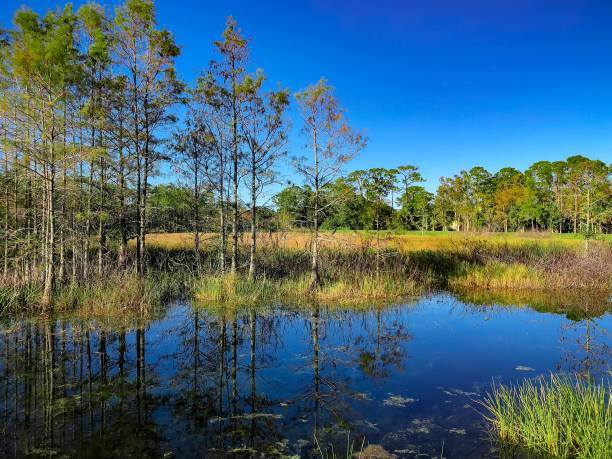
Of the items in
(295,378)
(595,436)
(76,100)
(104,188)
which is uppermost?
(76,100)

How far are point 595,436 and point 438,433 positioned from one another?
1577mm

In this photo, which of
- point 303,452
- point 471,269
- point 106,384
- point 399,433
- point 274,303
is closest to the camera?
point 303,452

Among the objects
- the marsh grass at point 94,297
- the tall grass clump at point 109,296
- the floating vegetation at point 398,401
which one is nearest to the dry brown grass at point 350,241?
the tall grass clump at point 109,296

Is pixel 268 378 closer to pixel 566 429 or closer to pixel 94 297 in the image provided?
pixel 566 429

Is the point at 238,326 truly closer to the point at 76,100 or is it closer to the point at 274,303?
the point at 274,303

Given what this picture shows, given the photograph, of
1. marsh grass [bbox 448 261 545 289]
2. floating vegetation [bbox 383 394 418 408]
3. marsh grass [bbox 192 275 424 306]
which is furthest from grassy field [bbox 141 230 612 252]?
floating vegetation [bbox 383 394 418 408]

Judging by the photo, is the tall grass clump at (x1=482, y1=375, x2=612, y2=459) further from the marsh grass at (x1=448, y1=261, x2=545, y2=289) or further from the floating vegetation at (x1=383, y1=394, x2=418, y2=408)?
the marsh grass at (x1=448, y1=261, x2=545, y2=289)

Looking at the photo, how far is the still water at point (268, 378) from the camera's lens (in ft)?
14.7

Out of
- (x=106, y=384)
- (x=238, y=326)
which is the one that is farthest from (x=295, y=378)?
(x=238, y=326)

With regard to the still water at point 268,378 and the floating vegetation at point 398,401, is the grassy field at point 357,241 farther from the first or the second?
the floating vegetation at point 398,401

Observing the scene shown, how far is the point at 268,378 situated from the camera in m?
6.51

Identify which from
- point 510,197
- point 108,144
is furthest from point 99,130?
point 510,197

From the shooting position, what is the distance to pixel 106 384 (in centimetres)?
603

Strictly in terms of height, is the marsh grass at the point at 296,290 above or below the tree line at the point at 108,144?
below
